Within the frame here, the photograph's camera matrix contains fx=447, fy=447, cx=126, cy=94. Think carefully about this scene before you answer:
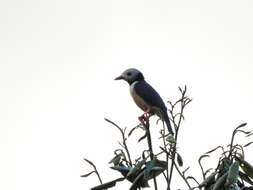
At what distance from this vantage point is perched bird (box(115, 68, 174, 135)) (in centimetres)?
661

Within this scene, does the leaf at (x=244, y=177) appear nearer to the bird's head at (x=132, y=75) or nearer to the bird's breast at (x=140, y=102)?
the bird's breast at (x=140, y=102)

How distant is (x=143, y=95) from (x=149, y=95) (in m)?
0.09

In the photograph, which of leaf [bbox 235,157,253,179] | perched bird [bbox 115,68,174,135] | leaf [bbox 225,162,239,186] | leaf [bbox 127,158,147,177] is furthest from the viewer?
perched bird [bbox 115,68,174,135]

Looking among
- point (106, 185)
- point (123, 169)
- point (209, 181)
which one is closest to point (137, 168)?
point (123, 169)

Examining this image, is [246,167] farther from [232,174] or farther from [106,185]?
[106,185]

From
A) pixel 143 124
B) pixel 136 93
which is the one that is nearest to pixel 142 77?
pixel 136 93

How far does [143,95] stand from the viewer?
6746mm

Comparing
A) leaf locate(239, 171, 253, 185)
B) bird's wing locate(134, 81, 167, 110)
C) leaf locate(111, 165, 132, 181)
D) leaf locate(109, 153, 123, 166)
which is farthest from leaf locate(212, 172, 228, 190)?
bird's wing locate(134, 81, 167, 110)

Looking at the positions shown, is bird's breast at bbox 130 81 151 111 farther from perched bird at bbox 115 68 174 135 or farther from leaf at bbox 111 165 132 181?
leaf at bbox 111 165 132 181

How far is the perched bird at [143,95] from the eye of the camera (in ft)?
21.7

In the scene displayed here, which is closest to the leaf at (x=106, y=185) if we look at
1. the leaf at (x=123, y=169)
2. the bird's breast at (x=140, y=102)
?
the leaf at (x=123, y=169)

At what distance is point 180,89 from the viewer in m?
3.49

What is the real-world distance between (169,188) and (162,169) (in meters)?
0.52

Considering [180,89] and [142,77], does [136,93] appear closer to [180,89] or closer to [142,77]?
[142,77]
